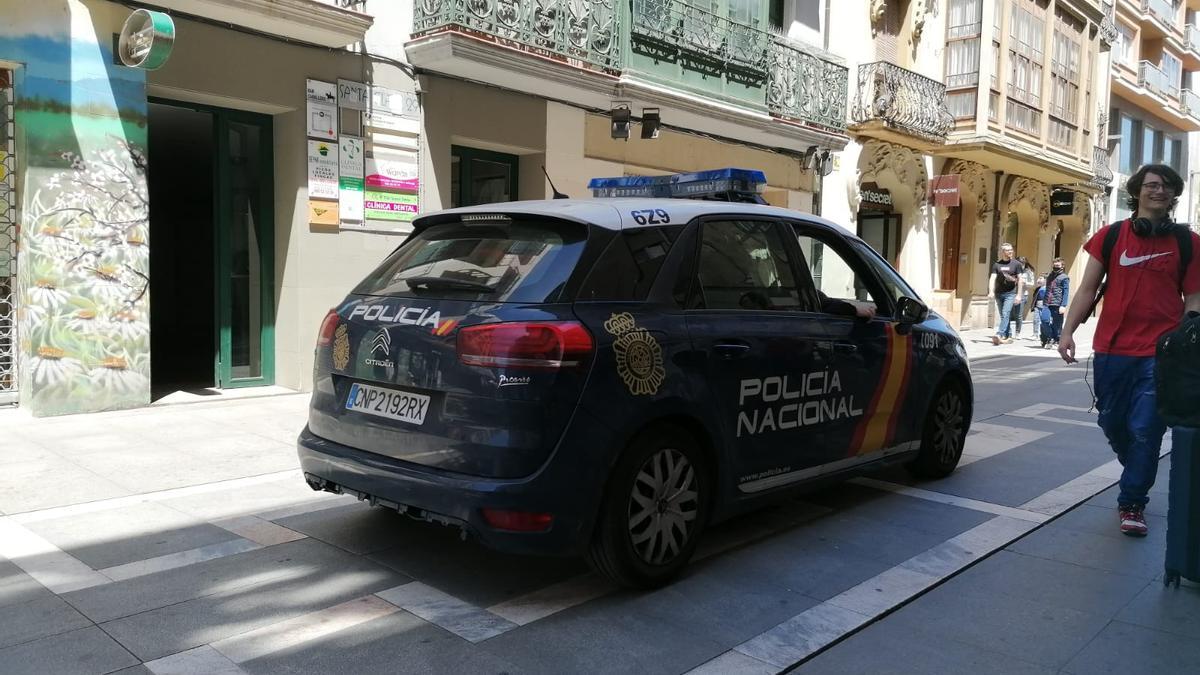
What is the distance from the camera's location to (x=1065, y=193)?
87.7ft

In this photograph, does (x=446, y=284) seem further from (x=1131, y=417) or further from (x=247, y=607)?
(x=1131, y=417)

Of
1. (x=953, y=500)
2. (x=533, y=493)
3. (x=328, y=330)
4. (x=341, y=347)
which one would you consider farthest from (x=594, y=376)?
(x=953, y=500)

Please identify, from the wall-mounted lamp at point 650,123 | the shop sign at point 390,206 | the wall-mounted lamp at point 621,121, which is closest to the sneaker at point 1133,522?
the shop sign at point 390,206

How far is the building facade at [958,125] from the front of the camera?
1841cm

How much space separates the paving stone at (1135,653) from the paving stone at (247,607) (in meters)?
2.81

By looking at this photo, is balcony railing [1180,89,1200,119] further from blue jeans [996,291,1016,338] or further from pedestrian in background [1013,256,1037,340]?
blue jeans [996,291,1016,338]

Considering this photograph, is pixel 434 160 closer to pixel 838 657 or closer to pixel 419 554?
pixel 419 554

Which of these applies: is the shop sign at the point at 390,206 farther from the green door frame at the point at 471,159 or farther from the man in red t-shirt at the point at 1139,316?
the man in red t-shirt at the point at 1139,316

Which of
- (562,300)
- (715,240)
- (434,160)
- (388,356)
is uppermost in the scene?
(434,160)

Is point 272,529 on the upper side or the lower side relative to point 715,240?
lower

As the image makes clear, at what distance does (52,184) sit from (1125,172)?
109 ft

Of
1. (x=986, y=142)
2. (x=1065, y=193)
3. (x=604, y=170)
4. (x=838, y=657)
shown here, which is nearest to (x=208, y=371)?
(x=604, y=170)

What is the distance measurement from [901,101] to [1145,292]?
14.3 meters

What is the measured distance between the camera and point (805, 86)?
15883 mm
